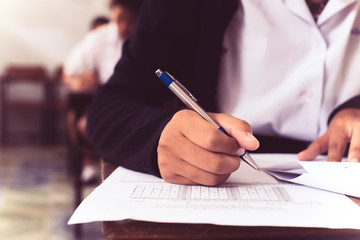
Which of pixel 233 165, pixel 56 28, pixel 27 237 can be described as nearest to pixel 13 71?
pixel 56 28

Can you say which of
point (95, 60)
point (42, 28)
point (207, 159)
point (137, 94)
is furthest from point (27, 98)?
point (207, 159)

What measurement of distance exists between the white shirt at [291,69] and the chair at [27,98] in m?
4.45

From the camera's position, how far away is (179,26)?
2.58ft

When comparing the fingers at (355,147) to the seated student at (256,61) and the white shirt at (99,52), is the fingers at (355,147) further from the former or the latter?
the white shirt at (99,52)

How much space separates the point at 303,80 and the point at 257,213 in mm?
466

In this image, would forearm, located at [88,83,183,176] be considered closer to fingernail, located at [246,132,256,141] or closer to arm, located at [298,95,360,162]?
fingernail, located at [246,132,256,141]

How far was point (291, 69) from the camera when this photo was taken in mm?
819

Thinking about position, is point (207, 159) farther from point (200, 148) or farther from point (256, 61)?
point (256, 61)

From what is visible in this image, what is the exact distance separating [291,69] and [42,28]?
198 inches

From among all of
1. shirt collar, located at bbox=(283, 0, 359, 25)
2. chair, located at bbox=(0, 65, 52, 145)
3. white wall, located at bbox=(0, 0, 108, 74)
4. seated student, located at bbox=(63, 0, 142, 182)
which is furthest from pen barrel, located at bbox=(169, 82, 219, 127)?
white wall, located at bbox=(0, 0, 108, 74)

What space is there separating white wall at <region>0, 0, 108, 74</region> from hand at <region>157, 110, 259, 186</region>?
518 centimetres

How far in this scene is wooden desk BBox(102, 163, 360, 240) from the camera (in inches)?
14.3

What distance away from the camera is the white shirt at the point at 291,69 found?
31.4 inches

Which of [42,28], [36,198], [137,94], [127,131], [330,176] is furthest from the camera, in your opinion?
[42,28]
